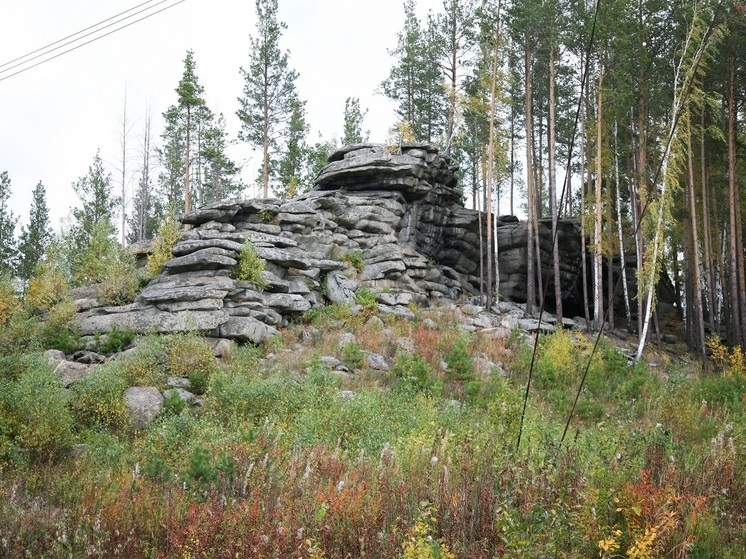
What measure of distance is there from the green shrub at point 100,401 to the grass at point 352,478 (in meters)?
0.03

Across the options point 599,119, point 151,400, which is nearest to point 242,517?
point 151,400

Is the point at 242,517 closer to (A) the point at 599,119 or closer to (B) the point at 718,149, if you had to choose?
(A) the point at 599,119

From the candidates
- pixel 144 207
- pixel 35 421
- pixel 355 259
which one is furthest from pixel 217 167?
pixel 35 421

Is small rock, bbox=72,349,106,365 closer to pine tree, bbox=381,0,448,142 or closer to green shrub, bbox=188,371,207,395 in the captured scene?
green shrub, bbox=188,371,207,395

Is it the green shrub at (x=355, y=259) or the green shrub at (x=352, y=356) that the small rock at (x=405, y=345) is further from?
the green shrub at (x=355, y=259)

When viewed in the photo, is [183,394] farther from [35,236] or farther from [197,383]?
[35,236]

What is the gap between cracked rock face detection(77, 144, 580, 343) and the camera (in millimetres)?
14750

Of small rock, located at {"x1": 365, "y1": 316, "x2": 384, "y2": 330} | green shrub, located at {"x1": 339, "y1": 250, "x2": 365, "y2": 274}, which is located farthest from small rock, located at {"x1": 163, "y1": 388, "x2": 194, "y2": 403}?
green shrub, located at {"x1": 339, "y1": 250, "x2": 365, "y2": 274}

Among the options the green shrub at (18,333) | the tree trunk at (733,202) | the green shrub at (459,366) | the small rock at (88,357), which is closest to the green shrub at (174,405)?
the small rock at (88,357)

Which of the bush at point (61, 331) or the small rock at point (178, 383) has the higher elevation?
the bush at point (61, 331)

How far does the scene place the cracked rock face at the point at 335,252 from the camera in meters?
14.8

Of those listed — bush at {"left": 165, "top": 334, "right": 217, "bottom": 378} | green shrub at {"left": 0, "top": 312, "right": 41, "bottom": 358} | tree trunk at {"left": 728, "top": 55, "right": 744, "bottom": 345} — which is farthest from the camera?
tree trunk at {"left": 728, "top": 55, "right": 744, "bottom": 345}

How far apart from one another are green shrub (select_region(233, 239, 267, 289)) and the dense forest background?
4.30 meters

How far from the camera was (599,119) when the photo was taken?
2050 centimetres
